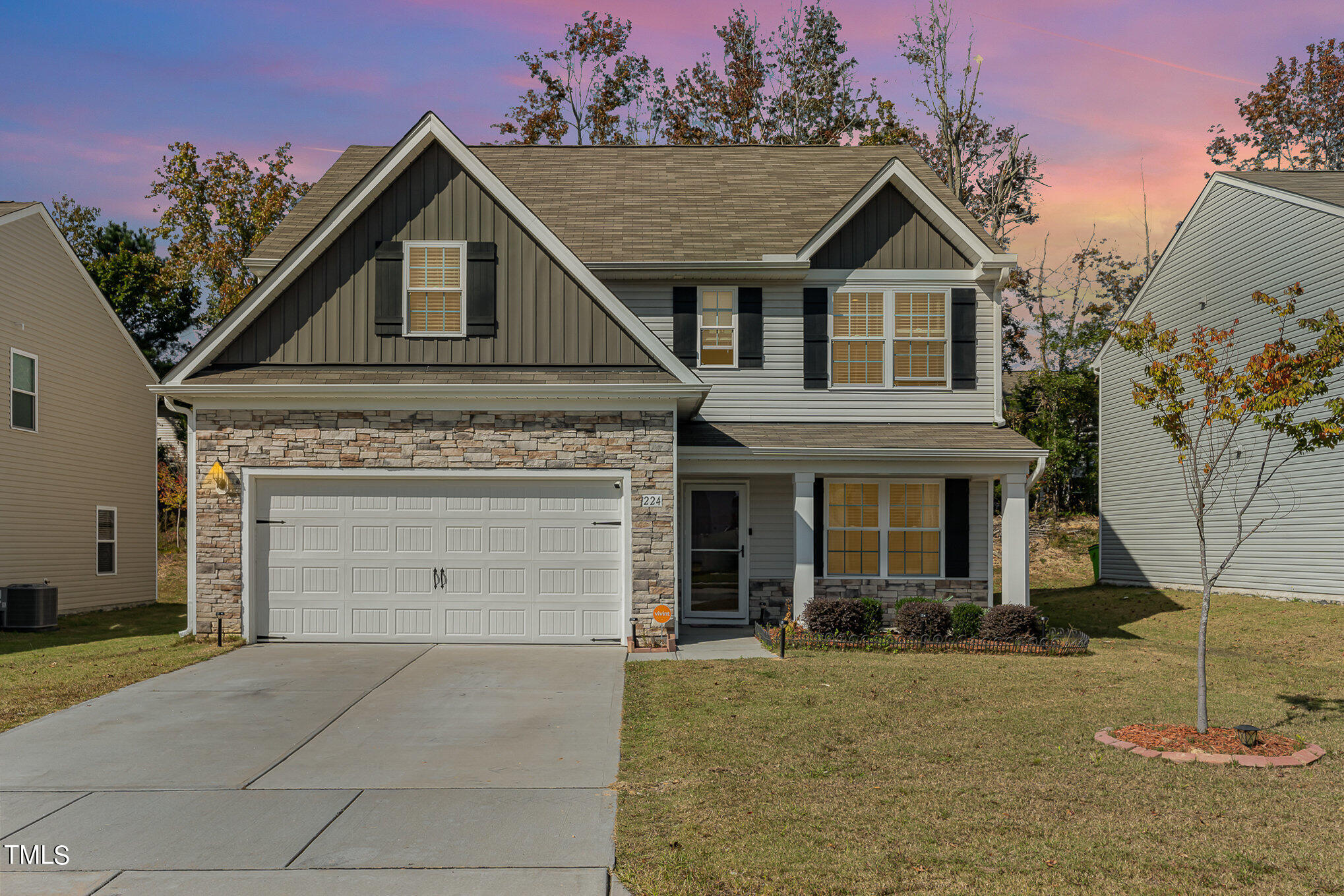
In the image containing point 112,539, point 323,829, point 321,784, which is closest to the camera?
point 323,829

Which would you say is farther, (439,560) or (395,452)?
(439,560)

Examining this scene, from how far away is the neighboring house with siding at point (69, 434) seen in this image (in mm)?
17984

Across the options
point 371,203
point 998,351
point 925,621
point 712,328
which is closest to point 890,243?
point 998,351

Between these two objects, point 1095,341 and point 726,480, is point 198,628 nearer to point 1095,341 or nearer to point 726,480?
point 726,480

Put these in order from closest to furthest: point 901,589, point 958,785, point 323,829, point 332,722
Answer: point 323,829 < point 958,785 < point 332,722 < point 901,589

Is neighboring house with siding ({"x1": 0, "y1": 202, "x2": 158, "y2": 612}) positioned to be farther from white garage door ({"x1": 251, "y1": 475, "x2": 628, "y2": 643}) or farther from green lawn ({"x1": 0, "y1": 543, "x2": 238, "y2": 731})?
white garage door ({"x1": 251, "y1": 475, "x2": 628, "y2": 643})

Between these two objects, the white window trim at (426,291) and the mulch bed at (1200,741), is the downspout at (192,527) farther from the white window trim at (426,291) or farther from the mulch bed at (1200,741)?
the mulch bed at (1200,741)

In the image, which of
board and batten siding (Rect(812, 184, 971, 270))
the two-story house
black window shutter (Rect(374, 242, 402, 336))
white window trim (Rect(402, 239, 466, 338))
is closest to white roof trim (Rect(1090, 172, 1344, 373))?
board and batten siding (Rect(812, 184, 971, 270))

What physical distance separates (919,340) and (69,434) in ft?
54.7

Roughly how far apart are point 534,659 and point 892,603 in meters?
6.40

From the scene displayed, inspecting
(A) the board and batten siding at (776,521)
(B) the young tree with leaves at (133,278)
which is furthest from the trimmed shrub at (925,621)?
(B) the young tree with leaves at (133,278)

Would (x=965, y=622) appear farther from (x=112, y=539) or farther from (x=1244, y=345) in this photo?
(x=112, y=539)

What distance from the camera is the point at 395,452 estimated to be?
1360cm

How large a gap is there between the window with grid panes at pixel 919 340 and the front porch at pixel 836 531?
91 cm
